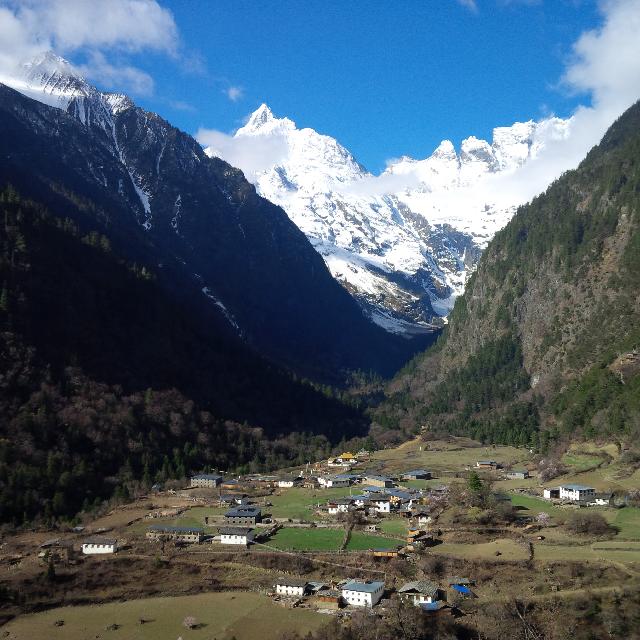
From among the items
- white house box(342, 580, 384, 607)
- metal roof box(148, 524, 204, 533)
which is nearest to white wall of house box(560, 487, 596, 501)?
white house box(342, 580, 384, 607)

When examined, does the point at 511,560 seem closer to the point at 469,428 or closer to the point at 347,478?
the point at 347,478

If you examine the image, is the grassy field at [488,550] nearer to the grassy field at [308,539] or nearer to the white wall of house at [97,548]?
the grassy field at [308,539]

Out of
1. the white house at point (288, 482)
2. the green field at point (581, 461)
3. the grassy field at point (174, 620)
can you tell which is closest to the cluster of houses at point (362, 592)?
the grassy field at point (174, 620)

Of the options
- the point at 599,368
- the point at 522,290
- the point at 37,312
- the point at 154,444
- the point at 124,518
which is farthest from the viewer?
the point at 522,290

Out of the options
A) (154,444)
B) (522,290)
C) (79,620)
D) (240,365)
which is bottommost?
(79,620)

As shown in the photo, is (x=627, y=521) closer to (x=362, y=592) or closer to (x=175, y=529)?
(x=362, y=592)

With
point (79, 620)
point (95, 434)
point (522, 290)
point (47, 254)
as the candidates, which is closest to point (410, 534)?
point (79, 620)

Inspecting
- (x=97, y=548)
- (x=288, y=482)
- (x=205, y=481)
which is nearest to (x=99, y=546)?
(x=97, y=548)
